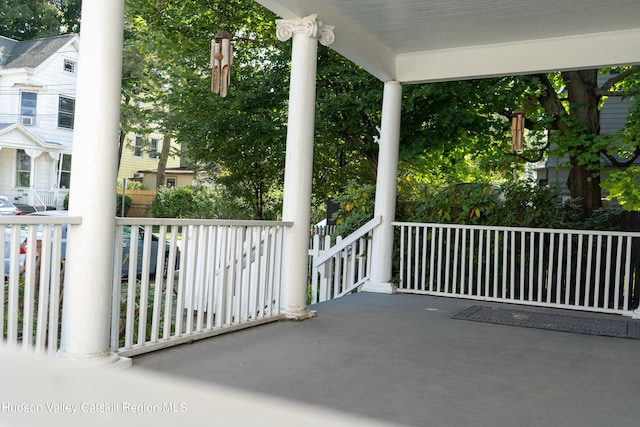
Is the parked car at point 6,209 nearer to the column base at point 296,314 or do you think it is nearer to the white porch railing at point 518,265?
the white porch railing at point 518,265

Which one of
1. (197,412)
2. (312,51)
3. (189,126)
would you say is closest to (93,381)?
(197,412)

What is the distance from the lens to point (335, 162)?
498 inches

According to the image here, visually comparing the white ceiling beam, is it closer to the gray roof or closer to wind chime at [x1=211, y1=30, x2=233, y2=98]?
wind chime at [x1=211, y1=30, x2=233, y2=98]

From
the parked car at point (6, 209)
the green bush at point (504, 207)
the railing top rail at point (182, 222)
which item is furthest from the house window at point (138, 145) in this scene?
the railing top rail at point (182, 222)

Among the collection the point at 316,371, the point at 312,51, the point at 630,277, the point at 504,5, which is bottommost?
the point at 316,371

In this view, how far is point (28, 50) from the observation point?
58.6 feet

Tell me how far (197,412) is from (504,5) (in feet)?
15.8

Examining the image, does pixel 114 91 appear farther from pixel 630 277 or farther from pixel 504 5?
pixel 630 277

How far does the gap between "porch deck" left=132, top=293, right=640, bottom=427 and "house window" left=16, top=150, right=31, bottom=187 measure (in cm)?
1576

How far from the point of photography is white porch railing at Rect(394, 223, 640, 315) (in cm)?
591

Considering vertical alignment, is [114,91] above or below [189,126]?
below

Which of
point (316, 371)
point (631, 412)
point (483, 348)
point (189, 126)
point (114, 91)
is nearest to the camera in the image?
point (631, 412)

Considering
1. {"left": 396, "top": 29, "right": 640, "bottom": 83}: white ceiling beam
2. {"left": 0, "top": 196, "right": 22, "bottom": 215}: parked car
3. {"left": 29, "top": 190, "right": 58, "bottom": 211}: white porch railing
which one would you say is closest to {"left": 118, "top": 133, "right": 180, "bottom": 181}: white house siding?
{"left": 29, "top": 190, "right": 58, "bottom": 211}: white porch railing

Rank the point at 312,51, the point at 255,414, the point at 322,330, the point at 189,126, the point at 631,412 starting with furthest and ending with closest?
the point at 189,126
the point at 312,51
the point at 322,330
the point at 631,412
the point at 255,414
